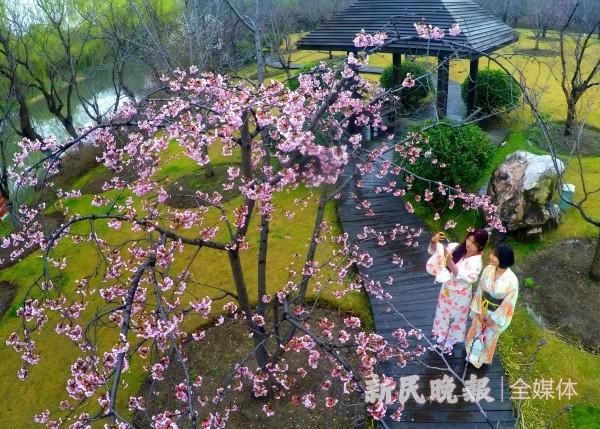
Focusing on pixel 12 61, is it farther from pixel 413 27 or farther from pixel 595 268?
pixel 595 268

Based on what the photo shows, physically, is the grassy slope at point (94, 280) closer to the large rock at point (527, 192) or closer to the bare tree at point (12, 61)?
the large rock at point (527, 192)

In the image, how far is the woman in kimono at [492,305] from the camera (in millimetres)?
4379

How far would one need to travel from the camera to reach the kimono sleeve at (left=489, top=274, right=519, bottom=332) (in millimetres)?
4414

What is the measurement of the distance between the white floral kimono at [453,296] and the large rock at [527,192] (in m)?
2.88

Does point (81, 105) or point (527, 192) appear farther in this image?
point (81, 105)

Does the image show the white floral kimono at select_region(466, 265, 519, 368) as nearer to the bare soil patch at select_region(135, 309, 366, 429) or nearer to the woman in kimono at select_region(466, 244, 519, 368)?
the woman in kimono at select_region(466, 244, 519, 368)

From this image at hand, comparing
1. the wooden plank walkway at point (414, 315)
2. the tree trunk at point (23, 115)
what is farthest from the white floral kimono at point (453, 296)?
the tree trunk at point (23, 115)

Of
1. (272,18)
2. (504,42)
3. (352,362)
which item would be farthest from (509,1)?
(352,362)

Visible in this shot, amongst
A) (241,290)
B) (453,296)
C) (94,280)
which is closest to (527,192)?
(453,296)

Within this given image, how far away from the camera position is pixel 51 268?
9023 mm

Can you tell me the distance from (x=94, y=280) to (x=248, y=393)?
4442 mm

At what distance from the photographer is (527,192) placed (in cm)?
716

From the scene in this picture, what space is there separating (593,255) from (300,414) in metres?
5.47

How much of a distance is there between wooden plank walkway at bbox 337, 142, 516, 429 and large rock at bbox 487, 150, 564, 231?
1.43 m
